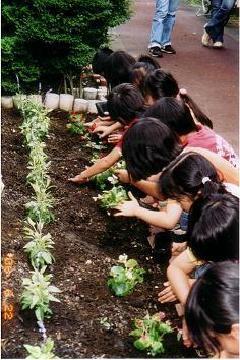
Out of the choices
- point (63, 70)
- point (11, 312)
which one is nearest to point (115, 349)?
point (11, 312)

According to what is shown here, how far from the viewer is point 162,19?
8.00 m

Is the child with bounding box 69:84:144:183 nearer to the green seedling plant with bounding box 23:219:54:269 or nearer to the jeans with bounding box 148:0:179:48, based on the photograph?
the green seedling plant with bounding box 23:219:54:269

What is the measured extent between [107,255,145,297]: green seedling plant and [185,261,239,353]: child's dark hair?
1.05 m

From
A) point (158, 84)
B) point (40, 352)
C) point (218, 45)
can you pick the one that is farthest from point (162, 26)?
point (40, 352)

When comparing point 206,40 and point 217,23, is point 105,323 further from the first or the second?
point 206,40

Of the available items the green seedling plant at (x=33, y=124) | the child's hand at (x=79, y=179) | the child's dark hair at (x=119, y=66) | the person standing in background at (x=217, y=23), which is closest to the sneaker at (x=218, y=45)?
the person standing in background at (x=217, y=23)

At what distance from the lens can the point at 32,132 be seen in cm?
467

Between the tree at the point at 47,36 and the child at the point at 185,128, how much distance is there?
216cm

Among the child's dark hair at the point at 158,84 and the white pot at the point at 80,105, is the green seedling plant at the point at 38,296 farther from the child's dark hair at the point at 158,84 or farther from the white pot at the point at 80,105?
the white pot at the point at 80,105

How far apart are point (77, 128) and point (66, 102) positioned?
2.08 feet

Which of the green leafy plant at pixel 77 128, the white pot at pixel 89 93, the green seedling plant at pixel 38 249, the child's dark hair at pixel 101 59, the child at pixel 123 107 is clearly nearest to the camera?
the green seedling plant at pixel 38 249

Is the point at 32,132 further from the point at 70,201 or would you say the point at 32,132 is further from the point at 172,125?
the point at 172,125

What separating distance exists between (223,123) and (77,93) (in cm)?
156

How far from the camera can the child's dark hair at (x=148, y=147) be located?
3.32 m
